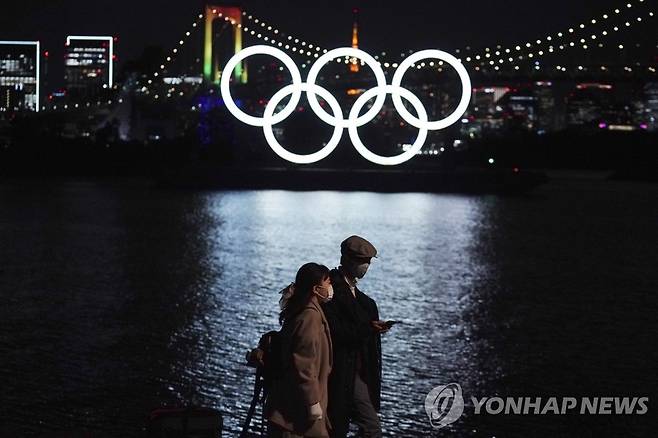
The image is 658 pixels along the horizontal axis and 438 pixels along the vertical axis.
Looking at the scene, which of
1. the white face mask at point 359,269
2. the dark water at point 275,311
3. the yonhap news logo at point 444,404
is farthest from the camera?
the dark water at point 275,311

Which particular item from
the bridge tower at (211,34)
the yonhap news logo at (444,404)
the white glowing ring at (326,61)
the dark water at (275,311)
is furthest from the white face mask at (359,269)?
the bridge tower at (211,34)

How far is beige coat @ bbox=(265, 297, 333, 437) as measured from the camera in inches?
177

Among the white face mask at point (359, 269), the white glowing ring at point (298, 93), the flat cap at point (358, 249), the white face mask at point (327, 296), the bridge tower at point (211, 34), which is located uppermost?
the bridge tower at point (211, 34)

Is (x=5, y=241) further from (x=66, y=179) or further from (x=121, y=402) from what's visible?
(x=66, y=179)

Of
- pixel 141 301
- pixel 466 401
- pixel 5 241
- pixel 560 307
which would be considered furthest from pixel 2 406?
pixel 5 241

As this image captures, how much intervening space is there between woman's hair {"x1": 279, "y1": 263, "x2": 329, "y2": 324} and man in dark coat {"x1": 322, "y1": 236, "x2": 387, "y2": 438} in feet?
0.84

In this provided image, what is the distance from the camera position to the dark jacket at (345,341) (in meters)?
4.78

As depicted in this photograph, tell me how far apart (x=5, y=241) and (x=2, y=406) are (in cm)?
1429

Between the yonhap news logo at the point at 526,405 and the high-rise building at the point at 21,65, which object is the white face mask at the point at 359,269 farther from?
the high-rise building at the point at 21,65

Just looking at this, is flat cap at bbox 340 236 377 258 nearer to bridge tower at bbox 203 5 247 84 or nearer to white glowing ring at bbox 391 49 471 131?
white glowing ring at bbox 391 49 471 131

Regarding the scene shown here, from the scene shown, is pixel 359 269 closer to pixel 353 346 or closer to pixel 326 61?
pixel 353 346

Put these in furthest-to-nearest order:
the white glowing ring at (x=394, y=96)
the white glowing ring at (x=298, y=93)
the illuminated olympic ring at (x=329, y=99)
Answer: the white glowing ring at (x=394, y=96) → the illuminated olympic ring at (x=329, y=99) → the white glowing ring at (x=298, y=93)

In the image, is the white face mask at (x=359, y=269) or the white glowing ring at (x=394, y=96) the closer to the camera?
the white face mask at (x=359, y=269)

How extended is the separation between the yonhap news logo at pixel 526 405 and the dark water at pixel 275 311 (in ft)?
0.32
